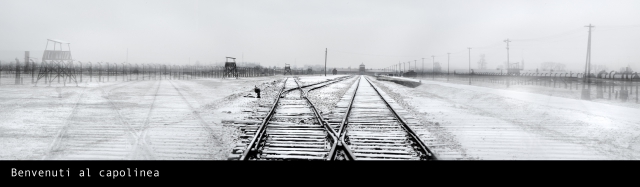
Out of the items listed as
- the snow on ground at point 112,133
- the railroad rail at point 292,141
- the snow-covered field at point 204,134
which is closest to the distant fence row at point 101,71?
the snow on ground at point 112,133

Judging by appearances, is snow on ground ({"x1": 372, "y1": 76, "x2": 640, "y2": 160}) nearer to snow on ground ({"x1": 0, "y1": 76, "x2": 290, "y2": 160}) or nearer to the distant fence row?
snow on ground ({"x1": 0, "y1": 76, "x2": 290, "y2": 160})

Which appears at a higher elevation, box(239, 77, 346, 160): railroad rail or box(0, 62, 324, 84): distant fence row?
box(0, 62, 324, 84): distant fence row

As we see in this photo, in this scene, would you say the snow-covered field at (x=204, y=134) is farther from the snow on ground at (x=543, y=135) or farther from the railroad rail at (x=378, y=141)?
the railroad rail at (x=378, y=141)

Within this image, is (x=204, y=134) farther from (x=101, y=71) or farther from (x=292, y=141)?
(x=101, y=71)

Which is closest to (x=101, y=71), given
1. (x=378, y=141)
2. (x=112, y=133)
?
(x=112, y=133)

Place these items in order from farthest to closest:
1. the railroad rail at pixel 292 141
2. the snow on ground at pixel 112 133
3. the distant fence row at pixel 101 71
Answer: the distant fence row at pixel 101 71, the snow on ground at pixel 112 133, the railroad rail at pixel 292 141

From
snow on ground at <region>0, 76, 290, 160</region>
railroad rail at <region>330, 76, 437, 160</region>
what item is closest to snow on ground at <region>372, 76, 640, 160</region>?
railroad rail at <region>330, 76, 437, 160</region>

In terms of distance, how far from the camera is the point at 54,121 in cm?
988
